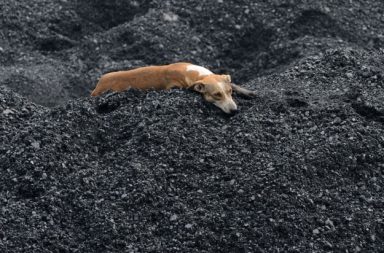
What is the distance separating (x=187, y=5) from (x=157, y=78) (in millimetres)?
2588

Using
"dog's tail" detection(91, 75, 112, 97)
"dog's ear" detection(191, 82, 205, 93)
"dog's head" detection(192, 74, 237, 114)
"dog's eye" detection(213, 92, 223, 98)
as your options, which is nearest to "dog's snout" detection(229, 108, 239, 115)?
"dog's head" detection(192, 74, 237, 114)

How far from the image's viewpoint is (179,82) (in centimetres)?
716

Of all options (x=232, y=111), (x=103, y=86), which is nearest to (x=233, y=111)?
(x=232, y=111)

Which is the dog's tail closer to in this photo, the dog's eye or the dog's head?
the dog's head

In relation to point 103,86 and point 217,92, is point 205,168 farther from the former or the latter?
point 103,86

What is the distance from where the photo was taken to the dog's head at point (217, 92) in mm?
6793

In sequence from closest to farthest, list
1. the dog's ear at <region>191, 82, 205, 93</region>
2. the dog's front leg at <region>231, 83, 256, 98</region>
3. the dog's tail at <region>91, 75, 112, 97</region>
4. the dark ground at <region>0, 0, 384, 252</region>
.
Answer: the dark ground at <region>0, 0, 384, 252</region> → the dog's ear at <region>191, 82, 205, 93</region> → the dog's front leg at <region>231, 83, 256, 98</region> → the dog's tail at <region>91, 75, 112, 97</region>

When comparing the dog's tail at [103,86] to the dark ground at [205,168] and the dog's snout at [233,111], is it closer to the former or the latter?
the dark ground at [205,168]

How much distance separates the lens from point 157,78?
723cm

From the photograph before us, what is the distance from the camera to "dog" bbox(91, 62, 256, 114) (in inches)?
269

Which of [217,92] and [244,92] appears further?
[244,92]

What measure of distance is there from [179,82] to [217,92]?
18.6 inches

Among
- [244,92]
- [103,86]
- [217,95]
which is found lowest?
[103,86]

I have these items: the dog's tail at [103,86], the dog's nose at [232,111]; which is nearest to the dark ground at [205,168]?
the dog's nose at [232,111]
